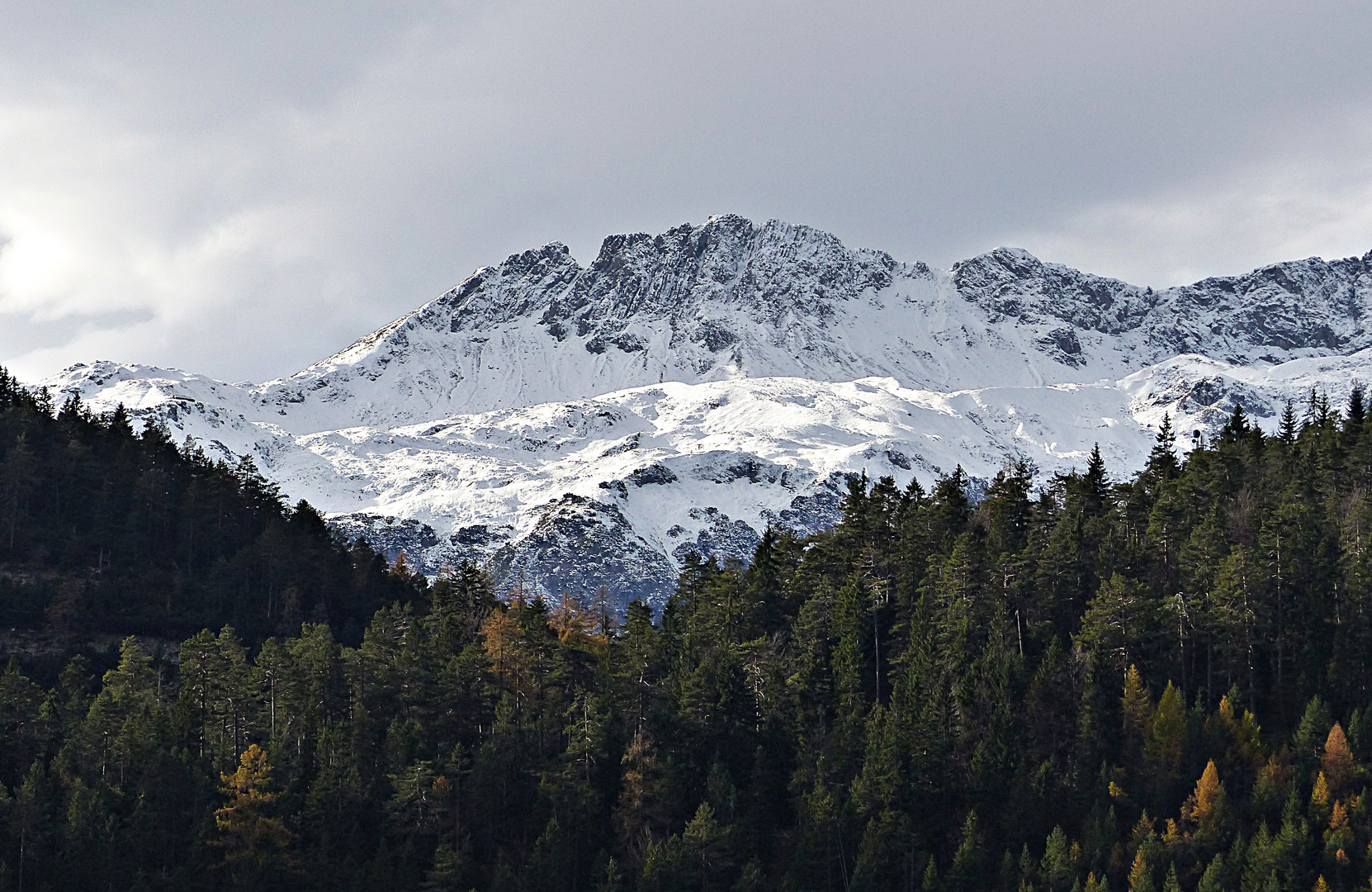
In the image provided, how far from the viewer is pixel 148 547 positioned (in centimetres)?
13725

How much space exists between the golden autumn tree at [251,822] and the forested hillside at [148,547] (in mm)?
35922

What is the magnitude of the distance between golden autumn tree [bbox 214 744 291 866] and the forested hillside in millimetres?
35922

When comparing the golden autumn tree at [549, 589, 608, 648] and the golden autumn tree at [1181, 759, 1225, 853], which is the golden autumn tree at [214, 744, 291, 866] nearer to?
the golden autumn tree at [549, 589, 608, 648]

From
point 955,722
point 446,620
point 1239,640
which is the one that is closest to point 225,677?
point 446,620

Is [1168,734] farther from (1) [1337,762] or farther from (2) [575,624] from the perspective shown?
(2) [575,624]

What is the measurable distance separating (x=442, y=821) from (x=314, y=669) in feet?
53.6

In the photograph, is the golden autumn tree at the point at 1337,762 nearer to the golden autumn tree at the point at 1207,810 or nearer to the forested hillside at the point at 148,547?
the golden autumn tree at the point at 1207,810

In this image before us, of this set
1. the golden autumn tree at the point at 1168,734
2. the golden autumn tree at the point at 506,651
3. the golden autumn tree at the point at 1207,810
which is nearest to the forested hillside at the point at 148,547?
the golden autumn tree at the point at 506,651

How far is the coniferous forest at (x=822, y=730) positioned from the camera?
8950 centimetres

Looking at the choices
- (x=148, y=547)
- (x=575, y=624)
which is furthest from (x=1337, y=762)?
(x=148, y=547)

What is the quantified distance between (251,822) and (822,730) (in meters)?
38.4

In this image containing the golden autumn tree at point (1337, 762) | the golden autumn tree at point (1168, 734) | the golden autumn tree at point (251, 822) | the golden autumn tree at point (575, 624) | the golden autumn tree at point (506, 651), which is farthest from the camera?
the golden autumn tree at point (575, 624)

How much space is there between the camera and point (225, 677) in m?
103

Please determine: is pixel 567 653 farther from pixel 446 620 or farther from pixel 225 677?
pixel 225 677
